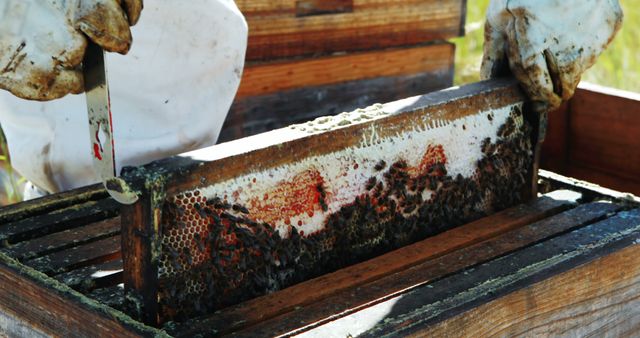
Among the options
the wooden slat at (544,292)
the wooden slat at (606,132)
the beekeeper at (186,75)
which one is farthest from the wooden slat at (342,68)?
the wooden slat at (544,292)

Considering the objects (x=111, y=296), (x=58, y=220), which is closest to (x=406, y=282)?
(x=111, y=296)

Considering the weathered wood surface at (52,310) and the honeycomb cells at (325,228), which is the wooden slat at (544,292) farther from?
the weathered wood surface at (52,310)

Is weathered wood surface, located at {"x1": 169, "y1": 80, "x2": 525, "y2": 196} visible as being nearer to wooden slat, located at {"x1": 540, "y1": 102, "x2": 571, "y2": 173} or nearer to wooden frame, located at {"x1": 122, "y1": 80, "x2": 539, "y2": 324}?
wooden frame, located at {"x1": 122, "y1": 80, "x2": 539, "y2": 324}

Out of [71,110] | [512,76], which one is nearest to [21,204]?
[71,110]

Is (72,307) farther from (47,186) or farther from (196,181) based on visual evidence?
(47,186)

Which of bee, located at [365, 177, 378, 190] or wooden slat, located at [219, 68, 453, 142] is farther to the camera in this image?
wooden slat, located at [219, 68, 453, 142]

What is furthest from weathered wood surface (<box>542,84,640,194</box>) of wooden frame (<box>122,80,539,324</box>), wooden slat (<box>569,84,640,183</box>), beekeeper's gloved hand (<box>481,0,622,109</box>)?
wooden frame (<box>122,80,539,324</box>)
